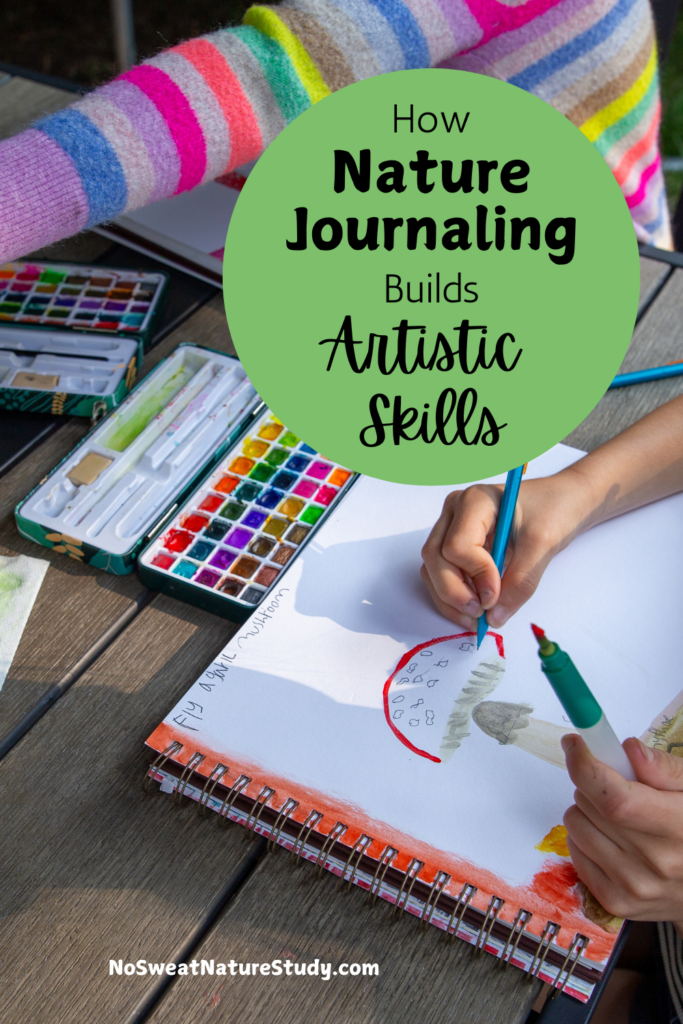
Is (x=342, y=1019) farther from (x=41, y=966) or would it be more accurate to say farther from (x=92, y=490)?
(x=92, y=490)

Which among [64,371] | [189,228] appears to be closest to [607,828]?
[64,371]

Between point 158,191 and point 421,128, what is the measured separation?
30cm

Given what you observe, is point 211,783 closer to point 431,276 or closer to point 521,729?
point 521,729

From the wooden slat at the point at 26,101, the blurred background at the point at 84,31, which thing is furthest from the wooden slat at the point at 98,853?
the blurred background at the point at 84,31

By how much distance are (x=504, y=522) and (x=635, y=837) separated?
0.58ft

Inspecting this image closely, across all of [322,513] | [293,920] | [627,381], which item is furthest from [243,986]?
[627,381]

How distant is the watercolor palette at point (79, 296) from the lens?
0.69m

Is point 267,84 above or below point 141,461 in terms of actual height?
above

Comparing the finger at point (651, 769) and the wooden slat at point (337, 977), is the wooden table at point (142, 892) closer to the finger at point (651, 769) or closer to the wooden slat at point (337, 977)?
the wooden slat at point (337, 977)

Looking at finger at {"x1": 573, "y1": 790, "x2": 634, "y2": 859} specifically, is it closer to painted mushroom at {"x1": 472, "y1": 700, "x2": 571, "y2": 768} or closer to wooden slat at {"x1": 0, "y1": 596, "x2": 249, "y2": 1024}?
painted mushroom at {"x1": 472, "y1": 700, "x2": 571, "y2": 768}

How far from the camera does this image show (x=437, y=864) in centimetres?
40

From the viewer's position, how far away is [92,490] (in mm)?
562

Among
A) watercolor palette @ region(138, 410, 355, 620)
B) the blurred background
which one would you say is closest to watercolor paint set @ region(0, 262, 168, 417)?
watercolor palette @ region(138, 410, 355, 620)

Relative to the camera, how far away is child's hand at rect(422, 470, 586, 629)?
1.57 feet
